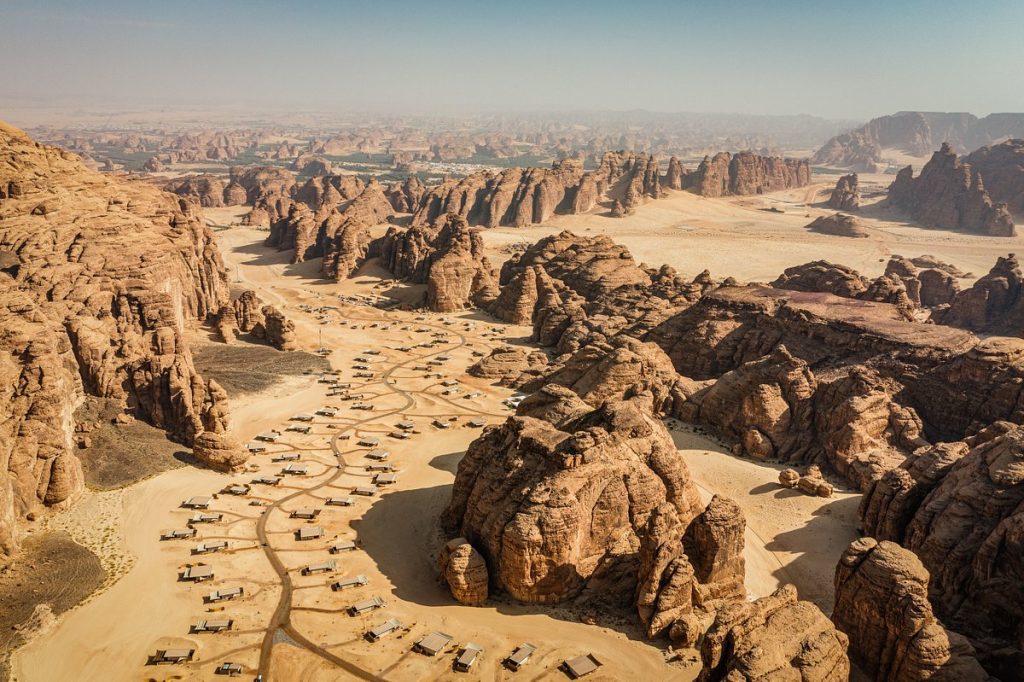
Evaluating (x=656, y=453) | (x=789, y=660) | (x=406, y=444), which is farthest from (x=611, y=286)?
(x=789, y=660)

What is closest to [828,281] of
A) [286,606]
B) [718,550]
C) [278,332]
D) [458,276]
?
[458,276]

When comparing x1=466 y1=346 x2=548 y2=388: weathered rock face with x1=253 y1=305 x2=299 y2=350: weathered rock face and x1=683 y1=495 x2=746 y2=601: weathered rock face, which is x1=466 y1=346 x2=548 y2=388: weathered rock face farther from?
x1=683 y1=495 x2=746 y2=601: weathered rock face

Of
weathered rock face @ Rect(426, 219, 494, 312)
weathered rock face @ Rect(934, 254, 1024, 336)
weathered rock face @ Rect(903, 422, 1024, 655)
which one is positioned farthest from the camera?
weathered rock face @ Rect(426, 219, 494, 312)

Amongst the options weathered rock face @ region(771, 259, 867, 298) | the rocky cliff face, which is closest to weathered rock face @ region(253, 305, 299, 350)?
the rocky cliff face

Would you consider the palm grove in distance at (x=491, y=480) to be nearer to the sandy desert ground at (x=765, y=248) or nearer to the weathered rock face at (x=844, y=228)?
the sandy desert ground at (x=765, y=248)

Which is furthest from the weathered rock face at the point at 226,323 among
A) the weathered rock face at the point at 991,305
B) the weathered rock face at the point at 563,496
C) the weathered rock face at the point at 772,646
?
the weathered rock face at the point at 991,305

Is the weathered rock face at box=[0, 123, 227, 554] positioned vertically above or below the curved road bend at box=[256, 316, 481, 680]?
above

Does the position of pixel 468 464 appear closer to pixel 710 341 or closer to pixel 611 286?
pixel 710 341
